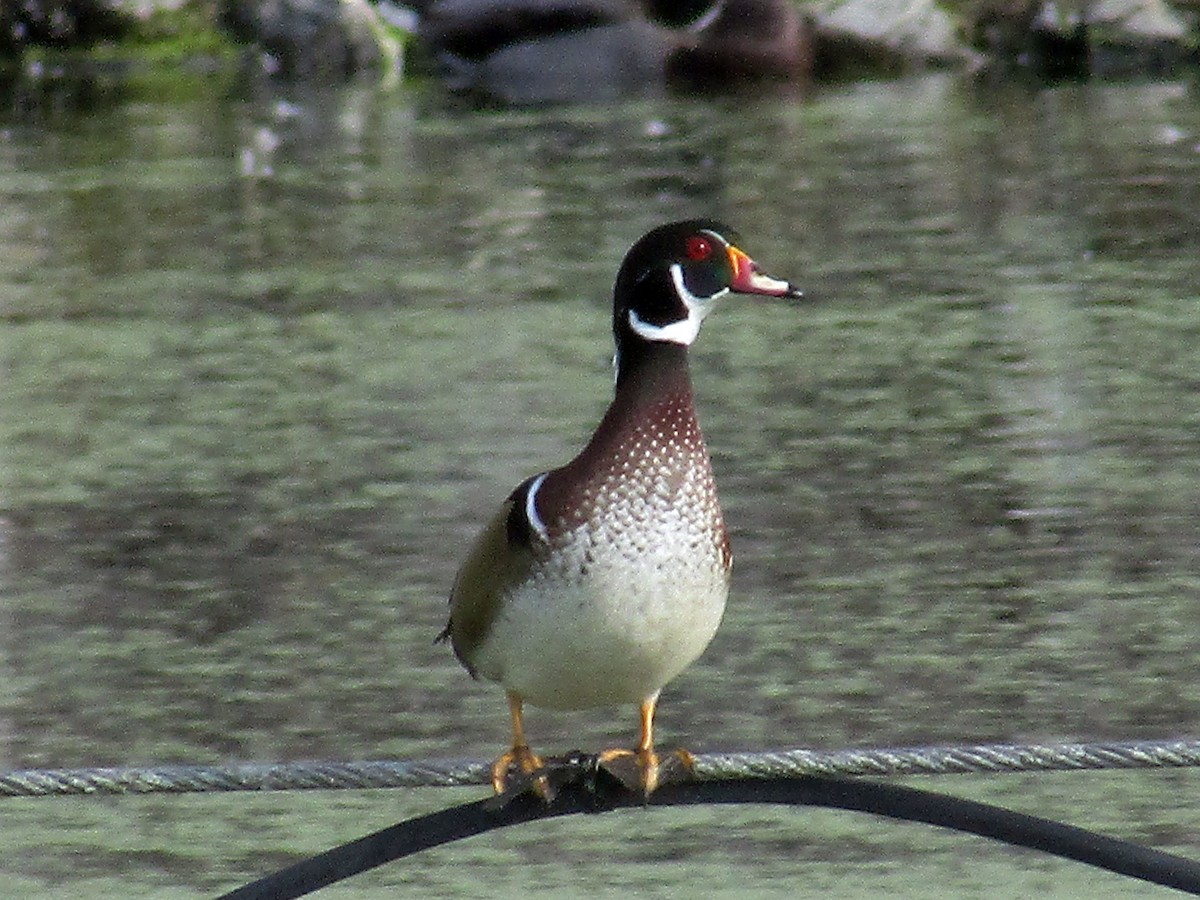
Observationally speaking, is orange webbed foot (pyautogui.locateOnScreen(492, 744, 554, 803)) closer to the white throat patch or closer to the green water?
the white throat patch

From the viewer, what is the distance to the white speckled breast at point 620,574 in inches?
110

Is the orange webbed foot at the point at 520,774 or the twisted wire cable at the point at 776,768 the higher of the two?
the twisted wire cable at the point at 776,768

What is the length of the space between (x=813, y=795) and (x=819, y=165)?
8.86 metres

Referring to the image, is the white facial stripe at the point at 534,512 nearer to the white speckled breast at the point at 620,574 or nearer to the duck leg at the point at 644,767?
the white speckled breast at the point at 620,574

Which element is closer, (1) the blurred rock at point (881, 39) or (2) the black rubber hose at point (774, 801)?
(2) the black rubber hose at point (774, 801)

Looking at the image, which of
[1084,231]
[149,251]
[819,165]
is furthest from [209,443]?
[819,165]

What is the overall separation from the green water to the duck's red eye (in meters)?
1.50

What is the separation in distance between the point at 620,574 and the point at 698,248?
430 millimetres

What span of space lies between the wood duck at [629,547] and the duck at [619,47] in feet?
38.5

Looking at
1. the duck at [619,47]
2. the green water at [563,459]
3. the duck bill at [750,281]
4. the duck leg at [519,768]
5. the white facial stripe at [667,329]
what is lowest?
the green water at [563,459]

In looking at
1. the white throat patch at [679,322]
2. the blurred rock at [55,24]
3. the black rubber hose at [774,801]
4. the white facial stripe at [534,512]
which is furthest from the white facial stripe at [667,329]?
the blurred rock at [55,24]

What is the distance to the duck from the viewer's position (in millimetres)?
15273

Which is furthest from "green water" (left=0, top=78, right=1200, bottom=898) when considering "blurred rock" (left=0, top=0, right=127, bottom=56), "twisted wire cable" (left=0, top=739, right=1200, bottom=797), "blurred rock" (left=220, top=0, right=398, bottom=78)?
"blurred rock" (left=0, top=0, right=127, bottom=56)

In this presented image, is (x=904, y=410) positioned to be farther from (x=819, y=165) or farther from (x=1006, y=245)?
(x=819, y=165)
